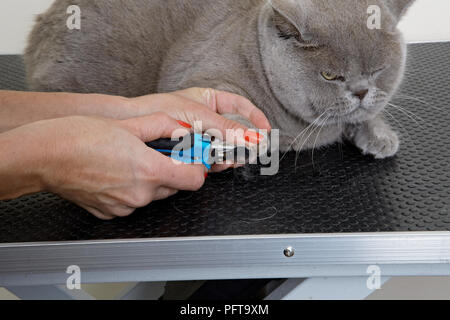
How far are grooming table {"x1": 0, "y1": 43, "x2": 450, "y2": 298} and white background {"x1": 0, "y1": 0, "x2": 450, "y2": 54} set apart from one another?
137cm

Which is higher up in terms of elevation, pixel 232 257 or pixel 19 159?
pixel 19 159

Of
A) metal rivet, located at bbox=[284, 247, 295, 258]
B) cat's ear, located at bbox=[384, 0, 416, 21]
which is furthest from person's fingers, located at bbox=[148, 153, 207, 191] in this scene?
cat's ear, located at bbox=[384, 0, 416, 21]

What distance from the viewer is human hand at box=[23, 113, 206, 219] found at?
89 centimetres

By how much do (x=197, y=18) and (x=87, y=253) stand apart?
778mm

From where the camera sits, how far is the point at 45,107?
1130mm

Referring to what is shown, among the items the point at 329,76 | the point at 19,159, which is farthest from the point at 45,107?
the point at 329,76

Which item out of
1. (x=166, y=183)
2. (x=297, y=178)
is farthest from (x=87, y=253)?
(x=297, y=178)

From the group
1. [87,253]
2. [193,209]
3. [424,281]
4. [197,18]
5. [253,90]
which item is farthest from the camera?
[424,281]

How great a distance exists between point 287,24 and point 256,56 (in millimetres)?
155

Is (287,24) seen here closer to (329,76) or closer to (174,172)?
(329,76)

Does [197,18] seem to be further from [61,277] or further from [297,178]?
[61,277]

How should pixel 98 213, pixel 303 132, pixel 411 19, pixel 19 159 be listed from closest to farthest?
pixel 19 159, pixel 98 213, pixel 303 132, pixel 411 19

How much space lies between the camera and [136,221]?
38.8 inches

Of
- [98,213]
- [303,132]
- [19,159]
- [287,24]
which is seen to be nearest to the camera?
[19,159]
